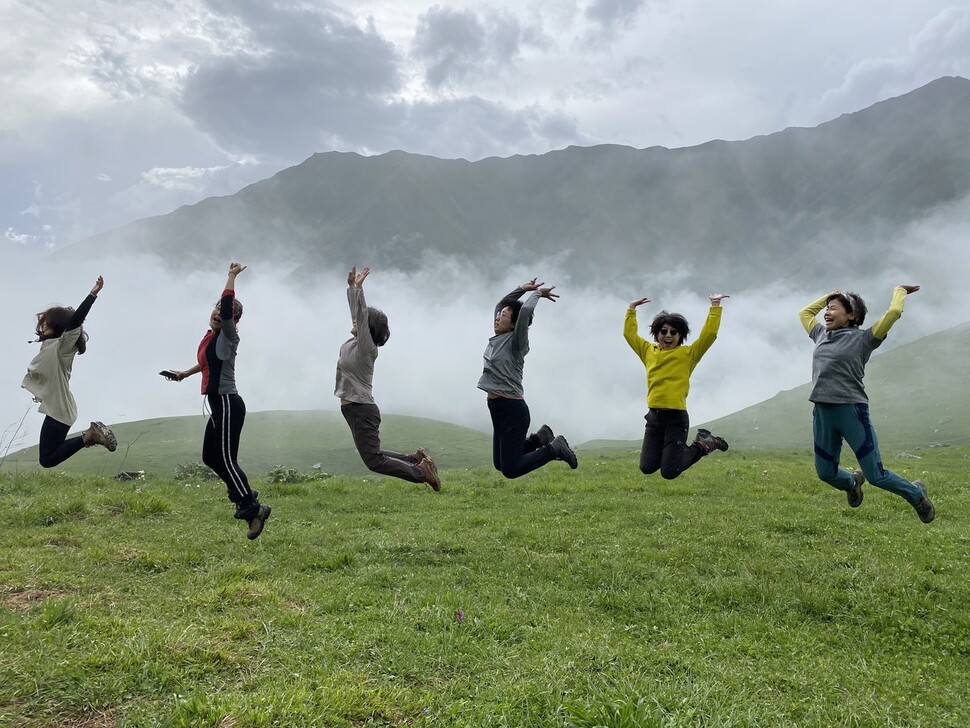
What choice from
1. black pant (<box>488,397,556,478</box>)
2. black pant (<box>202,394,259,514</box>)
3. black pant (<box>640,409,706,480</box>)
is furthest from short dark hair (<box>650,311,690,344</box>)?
black pant (<box>202,394,259,514</box>)

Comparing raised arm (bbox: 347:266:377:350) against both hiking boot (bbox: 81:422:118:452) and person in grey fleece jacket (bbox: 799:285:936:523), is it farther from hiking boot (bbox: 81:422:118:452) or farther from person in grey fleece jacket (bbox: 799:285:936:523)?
person in grey fleece jacket (bbox: 799:285:936:523)

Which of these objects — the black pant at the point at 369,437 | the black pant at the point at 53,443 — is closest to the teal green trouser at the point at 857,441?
the black pant at the point at 369,437

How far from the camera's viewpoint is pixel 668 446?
990 centimetres

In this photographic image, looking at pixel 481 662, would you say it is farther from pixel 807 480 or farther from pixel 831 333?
pixel 807 480

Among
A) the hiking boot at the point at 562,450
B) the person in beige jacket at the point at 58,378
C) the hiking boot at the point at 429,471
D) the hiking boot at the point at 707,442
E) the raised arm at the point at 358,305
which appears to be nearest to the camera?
the raised arm at the point at 358,305

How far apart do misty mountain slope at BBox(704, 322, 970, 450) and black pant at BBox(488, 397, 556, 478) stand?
144 feet

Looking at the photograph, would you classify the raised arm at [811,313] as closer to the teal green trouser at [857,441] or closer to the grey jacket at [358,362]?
the teal green trouser at [857,441]

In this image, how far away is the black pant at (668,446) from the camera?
9.69 m

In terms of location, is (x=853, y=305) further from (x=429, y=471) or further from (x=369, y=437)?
(x=369, y=437)

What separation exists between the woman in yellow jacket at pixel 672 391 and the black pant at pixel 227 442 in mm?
6507

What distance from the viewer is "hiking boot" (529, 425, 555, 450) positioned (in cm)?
1026

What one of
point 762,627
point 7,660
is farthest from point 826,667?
point 7,660

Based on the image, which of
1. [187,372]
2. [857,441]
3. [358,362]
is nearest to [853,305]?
[857,441]

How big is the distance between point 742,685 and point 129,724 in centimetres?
512
